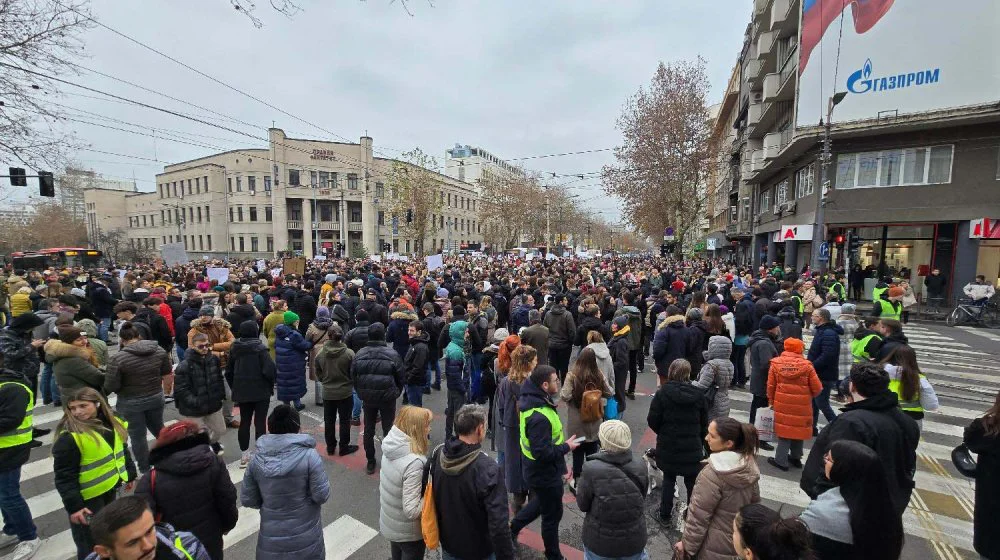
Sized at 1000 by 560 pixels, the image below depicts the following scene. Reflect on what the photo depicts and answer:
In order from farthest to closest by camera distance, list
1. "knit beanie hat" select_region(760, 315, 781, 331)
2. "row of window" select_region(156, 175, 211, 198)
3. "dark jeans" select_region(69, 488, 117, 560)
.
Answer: "row of window" select_region(156, 175, 211, 198)
"knit beanie hat" select_region(760, 315, 781, 331)
"dark jeans" select_region(69, 488, 117, 560)

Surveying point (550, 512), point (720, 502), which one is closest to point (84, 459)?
point (550, 512)

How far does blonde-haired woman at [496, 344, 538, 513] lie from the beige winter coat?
1.74 meters

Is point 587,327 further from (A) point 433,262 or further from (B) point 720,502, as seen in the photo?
(A) point 433,262

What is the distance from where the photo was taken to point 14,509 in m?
3.78

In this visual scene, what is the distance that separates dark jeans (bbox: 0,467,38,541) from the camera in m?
3.70

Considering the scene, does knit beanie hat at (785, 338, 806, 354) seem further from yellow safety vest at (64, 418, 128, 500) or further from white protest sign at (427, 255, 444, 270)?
white protest sign at (427, 255, 444, 270)

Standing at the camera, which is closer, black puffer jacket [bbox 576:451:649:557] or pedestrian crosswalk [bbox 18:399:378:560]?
black puffer jacket [bbox 576:451:649:557]

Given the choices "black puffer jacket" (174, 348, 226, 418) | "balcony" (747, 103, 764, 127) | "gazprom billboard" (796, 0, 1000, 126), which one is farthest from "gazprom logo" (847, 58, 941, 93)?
"black puffer jacket" (174, 348, 226, 418)

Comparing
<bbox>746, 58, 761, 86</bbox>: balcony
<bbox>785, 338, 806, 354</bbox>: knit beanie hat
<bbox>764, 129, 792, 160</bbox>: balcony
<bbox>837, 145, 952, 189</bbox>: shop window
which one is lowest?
<bbox>785, 338, 806, 354</bbox>: knit beanie hat

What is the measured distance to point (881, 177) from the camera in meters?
17.5

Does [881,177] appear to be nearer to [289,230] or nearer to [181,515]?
[181,515]

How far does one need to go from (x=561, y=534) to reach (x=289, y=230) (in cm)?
5636

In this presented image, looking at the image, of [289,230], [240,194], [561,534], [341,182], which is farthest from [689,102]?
[240,194]

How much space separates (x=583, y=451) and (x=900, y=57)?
69.1 feet
